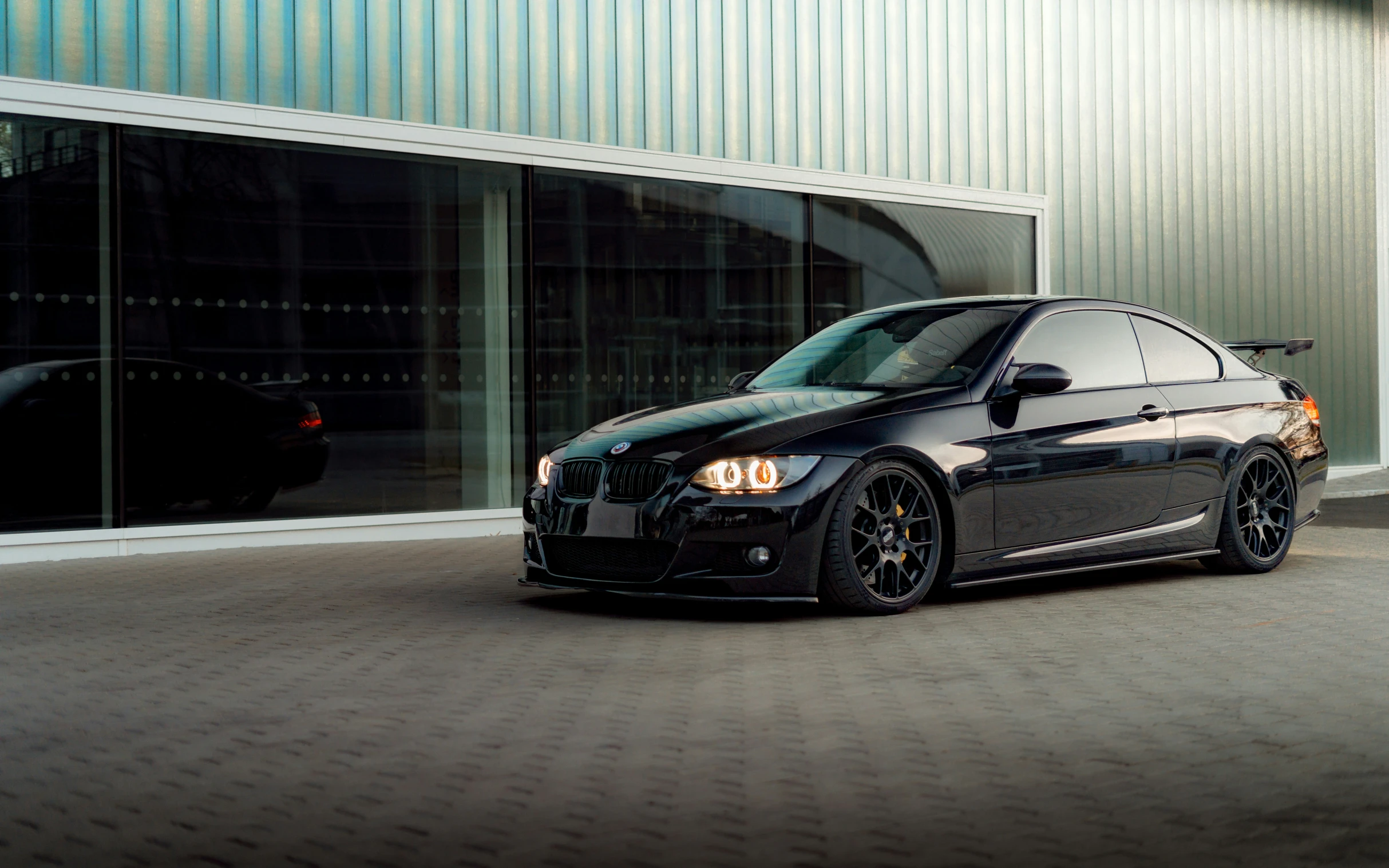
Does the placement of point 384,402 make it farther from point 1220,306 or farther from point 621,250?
point 1220,306

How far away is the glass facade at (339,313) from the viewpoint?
1067 centimetres

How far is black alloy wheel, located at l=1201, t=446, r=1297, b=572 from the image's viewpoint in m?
8.81

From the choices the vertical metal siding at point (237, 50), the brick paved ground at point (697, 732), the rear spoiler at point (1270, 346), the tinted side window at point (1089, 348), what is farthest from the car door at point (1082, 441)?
the vertical metal siding at point (237, 50)

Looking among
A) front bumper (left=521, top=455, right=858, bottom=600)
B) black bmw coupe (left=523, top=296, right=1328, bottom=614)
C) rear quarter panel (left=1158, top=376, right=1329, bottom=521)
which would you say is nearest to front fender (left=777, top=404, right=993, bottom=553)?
black bmw coupe (left=523, top=296, right=1328, bottom=614)

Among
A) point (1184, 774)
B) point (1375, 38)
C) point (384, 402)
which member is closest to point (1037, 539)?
point (1184, 774)

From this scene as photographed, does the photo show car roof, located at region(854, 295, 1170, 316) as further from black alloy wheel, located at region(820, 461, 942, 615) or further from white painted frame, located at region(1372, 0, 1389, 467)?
white painted frame, located at region(1372, 0, 1389, 467)

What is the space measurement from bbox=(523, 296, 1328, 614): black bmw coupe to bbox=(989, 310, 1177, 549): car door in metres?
0.01

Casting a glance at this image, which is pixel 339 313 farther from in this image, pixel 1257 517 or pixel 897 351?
pixel 1257 517

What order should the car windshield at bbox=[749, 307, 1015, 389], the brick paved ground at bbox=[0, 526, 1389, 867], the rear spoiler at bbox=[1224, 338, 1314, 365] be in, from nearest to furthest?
the brick paved ground at bbox=[0, 526, 1389, 867]
the car windshield at bbox=[749, 307, 1015, 389]
the rear spoiler at bbox=[1224, 338, 1314, 365]

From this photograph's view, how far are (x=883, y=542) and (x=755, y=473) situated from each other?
0.73m

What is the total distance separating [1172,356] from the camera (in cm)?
878

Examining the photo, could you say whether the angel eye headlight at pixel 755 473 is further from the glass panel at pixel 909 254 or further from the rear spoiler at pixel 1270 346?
the glass panel at pixel 909 254

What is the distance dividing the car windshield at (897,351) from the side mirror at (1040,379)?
0.24 m

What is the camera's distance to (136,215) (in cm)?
1101
